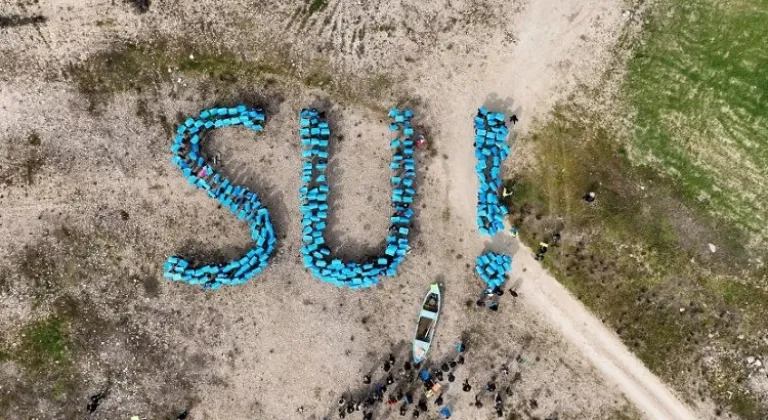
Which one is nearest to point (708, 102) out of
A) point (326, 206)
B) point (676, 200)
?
point (676, 200)

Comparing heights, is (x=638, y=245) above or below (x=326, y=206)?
above

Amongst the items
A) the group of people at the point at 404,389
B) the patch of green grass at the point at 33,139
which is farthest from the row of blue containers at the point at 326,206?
the patch of green grass at the point at 33,139

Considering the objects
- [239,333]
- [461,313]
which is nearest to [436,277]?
[461,313]

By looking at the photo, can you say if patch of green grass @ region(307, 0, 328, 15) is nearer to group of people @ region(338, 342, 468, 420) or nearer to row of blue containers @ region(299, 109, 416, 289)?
row of blue containers @ region(299, 109, 416, 289)

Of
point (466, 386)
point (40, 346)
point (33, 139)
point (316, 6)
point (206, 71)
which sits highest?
point (316, 6)

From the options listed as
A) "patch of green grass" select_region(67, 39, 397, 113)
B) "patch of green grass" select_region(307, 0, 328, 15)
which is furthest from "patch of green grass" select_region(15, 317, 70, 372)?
"patch of green grass" select_region(307, 0, 328, 15)

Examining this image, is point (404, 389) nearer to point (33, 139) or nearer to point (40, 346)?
point (40, 346)
